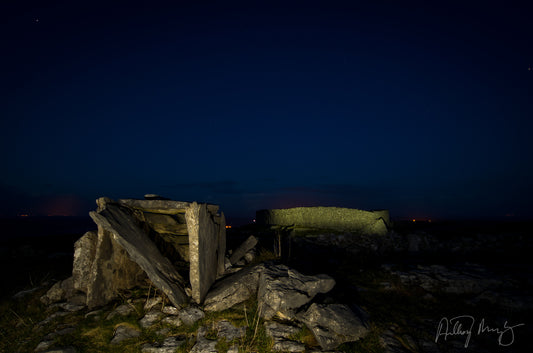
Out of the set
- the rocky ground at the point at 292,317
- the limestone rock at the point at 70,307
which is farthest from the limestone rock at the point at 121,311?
the limestone rock at the point at 70,307

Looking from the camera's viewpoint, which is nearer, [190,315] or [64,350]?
[64,350]

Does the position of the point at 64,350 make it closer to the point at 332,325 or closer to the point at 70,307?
the point at 70,307

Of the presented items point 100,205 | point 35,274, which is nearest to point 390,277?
→ point 100,205

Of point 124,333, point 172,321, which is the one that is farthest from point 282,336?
point 124,333

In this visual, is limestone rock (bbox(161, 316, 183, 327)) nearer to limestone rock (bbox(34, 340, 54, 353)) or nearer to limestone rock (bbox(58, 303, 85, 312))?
limestone rock (bbox(34, 340, 54, 353))

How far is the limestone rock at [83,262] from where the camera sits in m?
7.02

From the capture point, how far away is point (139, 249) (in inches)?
236

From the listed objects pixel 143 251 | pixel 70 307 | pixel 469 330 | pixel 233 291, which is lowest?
pixel 469 330

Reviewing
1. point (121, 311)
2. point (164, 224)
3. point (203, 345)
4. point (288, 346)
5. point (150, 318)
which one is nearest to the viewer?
point (288, 346)

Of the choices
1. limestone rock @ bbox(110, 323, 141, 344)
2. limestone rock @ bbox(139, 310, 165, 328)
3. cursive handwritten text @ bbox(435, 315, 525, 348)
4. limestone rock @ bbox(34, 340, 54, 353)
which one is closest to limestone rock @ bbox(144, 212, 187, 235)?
limestone rock @ bbox(139, 310, 165, 328)

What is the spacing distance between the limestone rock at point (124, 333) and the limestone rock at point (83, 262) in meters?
2.54

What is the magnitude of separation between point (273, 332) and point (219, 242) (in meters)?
3.54

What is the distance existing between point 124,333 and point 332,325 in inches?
166

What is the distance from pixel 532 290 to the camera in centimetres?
725
